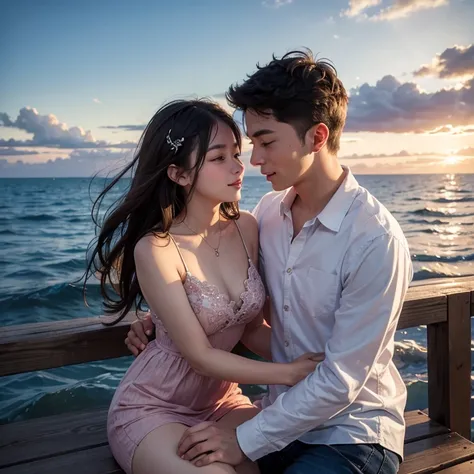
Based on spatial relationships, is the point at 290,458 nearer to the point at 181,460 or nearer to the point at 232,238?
the point at 181,460

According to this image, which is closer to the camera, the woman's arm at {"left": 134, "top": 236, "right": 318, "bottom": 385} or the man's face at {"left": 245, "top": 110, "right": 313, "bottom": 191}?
the woman's arm at {"left": 134, "top": 236, "right": 318, "bottom": 385}

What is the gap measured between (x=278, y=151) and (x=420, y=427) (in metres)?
1.39

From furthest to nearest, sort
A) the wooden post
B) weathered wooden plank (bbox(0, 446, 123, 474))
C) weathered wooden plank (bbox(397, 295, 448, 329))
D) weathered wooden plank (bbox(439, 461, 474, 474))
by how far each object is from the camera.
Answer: the wooden post
weathered wooden plank (bbox(397, 295, 448, 329))
weathered wooden plank (bbox(439, 461, 474, 474))
weathered wooden plank (bbox(0, 446, 123, 474))

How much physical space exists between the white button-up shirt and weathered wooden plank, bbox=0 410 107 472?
72cm

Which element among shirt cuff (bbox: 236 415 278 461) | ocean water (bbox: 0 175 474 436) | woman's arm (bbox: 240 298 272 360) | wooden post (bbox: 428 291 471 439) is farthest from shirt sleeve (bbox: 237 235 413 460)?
ocean water (bbox: 0 175 474 436)

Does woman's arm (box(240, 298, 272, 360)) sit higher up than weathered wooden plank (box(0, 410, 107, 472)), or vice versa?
woman's arm (box(240, 298, 272, 360))

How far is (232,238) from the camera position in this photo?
2.42 metres

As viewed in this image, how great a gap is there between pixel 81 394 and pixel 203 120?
516cm

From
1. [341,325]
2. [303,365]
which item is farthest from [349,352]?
[303,365]

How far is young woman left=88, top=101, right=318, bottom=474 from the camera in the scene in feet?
6.65

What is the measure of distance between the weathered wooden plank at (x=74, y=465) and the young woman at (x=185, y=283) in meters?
0.08

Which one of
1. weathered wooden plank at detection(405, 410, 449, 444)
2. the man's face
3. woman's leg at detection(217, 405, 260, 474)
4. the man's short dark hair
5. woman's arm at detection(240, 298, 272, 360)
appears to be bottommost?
weathered wooden plank at detection(405, 410, 449, 444)

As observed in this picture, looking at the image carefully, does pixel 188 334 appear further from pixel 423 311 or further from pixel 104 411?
pixel 423 311

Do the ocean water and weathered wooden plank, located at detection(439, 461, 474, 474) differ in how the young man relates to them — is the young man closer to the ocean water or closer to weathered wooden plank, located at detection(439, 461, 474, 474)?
weathered wooden plank, located at detection(439, 461, 474, 474)
